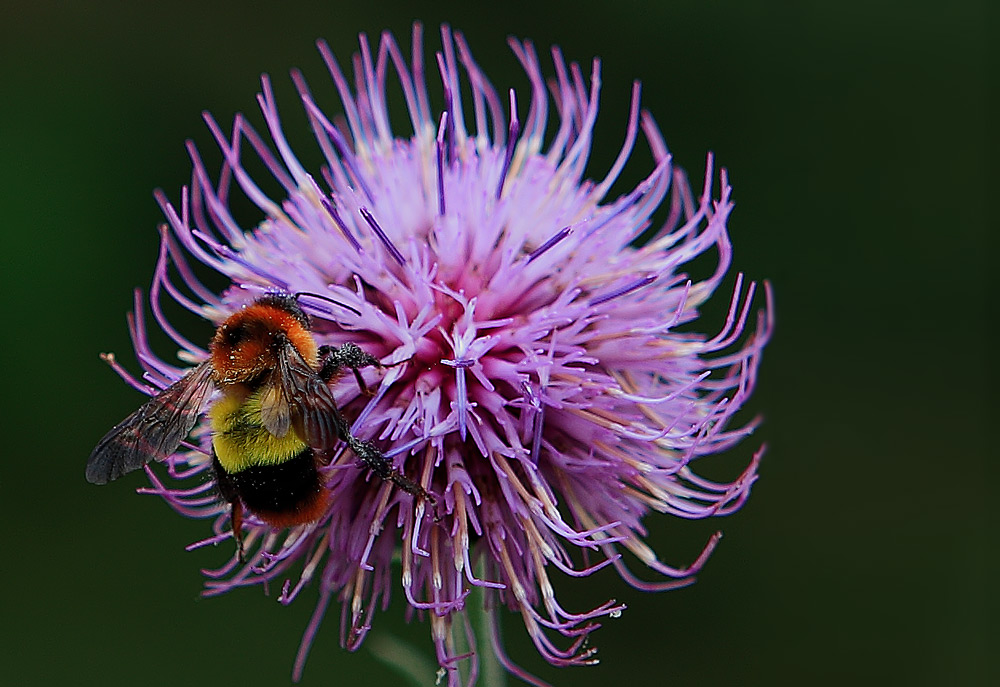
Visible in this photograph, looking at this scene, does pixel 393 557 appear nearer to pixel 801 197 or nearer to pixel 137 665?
pixel 137 665

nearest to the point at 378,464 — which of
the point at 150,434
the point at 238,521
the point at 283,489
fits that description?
the point at 283,489

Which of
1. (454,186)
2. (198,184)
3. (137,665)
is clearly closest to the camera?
(454,186)

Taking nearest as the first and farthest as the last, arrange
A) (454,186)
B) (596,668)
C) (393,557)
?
(393,557), (454,186), (596,668)

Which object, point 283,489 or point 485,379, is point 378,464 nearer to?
point 283,489

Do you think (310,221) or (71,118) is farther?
(71,118)

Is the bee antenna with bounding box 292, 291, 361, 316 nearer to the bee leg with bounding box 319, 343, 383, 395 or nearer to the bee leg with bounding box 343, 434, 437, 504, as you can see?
the bee leg with bounding box 319, 343, 383, 395

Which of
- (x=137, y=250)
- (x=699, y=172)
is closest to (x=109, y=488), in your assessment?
(x=137, y=250)

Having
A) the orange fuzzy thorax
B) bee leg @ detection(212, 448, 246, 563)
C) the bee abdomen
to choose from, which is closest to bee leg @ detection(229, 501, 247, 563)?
bee leg @ detection(212, 448, 246, 563)
